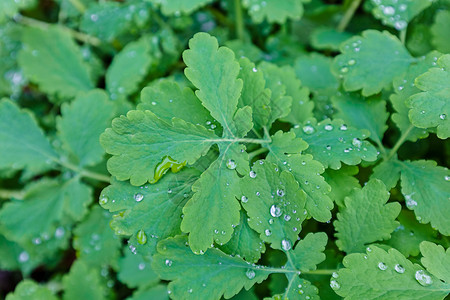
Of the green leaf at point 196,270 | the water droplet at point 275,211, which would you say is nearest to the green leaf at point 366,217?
the water droplet at point 275,211

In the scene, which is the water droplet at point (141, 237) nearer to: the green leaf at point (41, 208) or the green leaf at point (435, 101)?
the green leaf at point (41, 208)

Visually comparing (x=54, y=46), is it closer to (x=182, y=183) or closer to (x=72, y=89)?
(x=72, y=89)

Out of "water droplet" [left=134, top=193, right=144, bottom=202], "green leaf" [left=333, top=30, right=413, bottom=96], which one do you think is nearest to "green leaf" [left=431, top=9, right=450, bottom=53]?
"green leaf" [left=333, top=30, right=413, bottom=96]

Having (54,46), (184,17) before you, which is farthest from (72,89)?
(184,17)

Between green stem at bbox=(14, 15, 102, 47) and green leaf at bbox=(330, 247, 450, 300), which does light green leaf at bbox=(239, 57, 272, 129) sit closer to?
green leaf at bbox=(330, 247, 450, 300)

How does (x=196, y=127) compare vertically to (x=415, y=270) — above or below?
above

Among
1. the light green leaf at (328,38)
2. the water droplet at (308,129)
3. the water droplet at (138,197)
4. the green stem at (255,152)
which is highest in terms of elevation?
the water droplet at (308,129)

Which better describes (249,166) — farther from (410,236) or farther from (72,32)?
(72,32)
